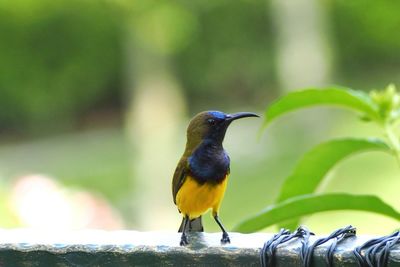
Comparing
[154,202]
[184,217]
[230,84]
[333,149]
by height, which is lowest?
[184,217]

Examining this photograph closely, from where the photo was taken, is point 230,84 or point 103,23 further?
point 230,84

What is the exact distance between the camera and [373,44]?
16.2 meters

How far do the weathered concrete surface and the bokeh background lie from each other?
6.48 metres

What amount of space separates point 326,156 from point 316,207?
0.52ft

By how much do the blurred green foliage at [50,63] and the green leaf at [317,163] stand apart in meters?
13.7

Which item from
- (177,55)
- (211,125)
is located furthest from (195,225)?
(177,55)

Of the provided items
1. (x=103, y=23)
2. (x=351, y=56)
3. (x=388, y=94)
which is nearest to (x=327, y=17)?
(x=351, y=56)

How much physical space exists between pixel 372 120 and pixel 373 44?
48.6ft

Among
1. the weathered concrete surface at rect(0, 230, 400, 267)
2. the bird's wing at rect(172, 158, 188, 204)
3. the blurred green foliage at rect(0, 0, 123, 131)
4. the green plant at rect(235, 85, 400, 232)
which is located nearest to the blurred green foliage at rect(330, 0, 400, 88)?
the blurred green foliage at rect(0, 0, 123, 131)

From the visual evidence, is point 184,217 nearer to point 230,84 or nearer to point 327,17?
point 327,17

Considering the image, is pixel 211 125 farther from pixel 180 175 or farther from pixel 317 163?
pixel 317 163

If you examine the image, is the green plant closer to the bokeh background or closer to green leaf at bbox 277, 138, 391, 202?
green leaf at bbox 277, 138, 391, 202

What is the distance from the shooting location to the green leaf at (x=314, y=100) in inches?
62.8

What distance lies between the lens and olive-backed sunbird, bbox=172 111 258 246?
1544 mm
